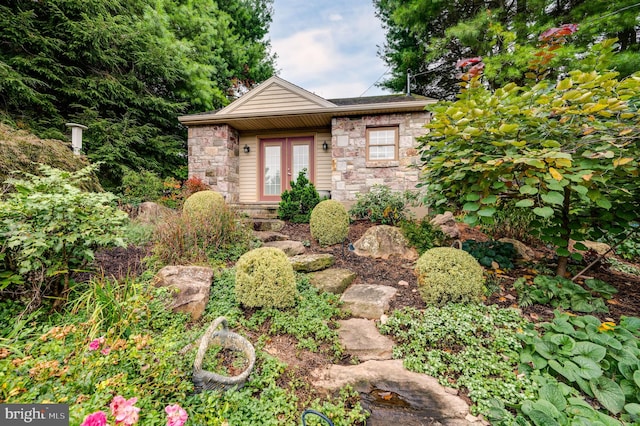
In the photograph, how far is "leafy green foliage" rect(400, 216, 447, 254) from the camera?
367 centimetres

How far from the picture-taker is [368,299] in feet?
8.29

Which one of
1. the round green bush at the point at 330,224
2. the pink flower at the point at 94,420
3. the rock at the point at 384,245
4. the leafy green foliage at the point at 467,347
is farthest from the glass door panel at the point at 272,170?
the pink flower at the point at 94,420

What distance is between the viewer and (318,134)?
24.5 ft

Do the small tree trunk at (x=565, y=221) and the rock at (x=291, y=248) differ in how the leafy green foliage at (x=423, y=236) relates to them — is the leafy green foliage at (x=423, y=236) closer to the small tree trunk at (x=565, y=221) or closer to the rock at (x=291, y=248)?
the small tree trunk at (x=565, y=221)

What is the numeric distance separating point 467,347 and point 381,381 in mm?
680

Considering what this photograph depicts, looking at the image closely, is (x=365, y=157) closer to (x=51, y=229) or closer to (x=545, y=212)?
(x=545, y=212)

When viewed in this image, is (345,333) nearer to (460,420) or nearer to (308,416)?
(308,416)

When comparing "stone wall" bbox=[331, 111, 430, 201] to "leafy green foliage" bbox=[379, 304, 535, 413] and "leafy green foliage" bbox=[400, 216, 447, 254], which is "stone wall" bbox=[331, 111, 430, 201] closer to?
"leafy green foliage" bbox=[400, 216, 447, 254]

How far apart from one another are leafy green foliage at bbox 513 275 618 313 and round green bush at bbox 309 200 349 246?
7.60 ft

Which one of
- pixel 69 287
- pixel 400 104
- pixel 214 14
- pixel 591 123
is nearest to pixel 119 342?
pixel 69 287

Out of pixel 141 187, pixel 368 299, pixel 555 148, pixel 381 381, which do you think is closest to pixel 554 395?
pixel 381 381

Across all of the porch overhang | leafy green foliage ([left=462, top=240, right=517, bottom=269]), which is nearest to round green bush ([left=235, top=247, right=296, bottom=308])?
leafy green foliage ([left=462, top=240, right=517, bottom=269])

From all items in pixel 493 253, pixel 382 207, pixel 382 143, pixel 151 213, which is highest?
pixel 382 143

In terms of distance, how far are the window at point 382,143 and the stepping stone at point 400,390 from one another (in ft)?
17.3
